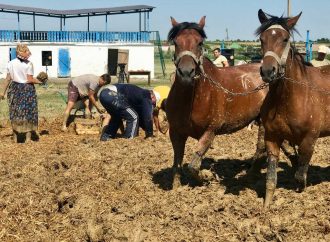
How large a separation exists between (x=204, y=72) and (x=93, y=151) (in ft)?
11.5

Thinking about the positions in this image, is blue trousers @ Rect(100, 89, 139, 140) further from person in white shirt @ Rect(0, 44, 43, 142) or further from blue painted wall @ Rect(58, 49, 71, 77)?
blue painted wall @ Rect(58, 49, 71, 77)

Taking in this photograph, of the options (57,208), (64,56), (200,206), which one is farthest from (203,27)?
(64,56)

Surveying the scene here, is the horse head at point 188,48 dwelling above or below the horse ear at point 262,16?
below

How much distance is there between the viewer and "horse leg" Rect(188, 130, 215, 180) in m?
6.30

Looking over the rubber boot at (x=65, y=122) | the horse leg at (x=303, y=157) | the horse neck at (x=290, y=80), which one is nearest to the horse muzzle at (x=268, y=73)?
the horse neck at (x=290, y=80)

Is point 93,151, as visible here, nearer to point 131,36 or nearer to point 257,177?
point 257,177

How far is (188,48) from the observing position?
611 cm

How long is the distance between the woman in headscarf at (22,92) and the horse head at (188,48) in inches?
194

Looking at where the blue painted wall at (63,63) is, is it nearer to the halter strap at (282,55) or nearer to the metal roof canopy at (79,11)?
the metal roof canopy at (79,11)

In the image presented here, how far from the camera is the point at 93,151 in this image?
30.8 feet

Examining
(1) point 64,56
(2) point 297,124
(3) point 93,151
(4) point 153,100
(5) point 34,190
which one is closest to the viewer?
(2) point 297,124

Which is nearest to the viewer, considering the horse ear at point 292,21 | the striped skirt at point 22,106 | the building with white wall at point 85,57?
the horse ear at point 292,21

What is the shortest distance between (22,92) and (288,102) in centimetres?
667

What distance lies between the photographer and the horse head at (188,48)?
5.74m
